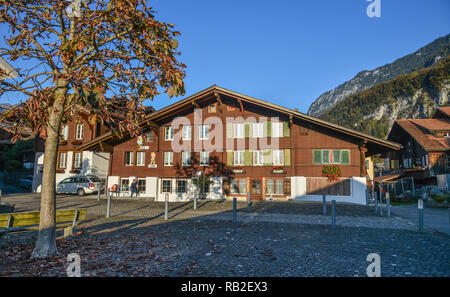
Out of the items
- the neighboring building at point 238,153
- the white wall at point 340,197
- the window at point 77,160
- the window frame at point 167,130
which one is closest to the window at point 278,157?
the neighboring building at point 238,153

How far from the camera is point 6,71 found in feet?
20.7

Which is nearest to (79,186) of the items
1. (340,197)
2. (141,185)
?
(141,185)

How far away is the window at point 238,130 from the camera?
2514 centimetres

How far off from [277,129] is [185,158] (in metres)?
9.17

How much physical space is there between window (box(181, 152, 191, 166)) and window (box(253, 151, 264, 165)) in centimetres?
628

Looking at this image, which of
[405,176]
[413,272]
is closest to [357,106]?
[405,176]

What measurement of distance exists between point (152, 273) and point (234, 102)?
21452mm

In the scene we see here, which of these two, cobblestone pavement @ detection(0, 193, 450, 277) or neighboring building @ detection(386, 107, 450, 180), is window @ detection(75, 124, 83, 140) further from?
neighboring building @ detection(386, 107, 450, 180)

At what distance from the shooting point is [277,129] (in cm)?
2450

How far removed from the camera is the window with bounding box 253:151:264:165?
24594mm

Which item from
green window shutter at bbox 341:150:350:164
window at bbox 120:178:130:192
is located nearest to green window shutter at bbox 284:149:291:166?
green window shutter at bbox 341:150:350:164

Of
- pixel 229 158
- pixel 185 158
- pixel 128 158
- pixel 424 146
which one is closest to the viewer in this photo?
pixel 229 158

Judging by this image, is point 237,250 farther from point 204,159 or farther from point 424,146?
point 424,146

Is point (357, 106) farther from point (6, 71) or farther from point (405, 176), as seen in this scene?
point (6, 71)
